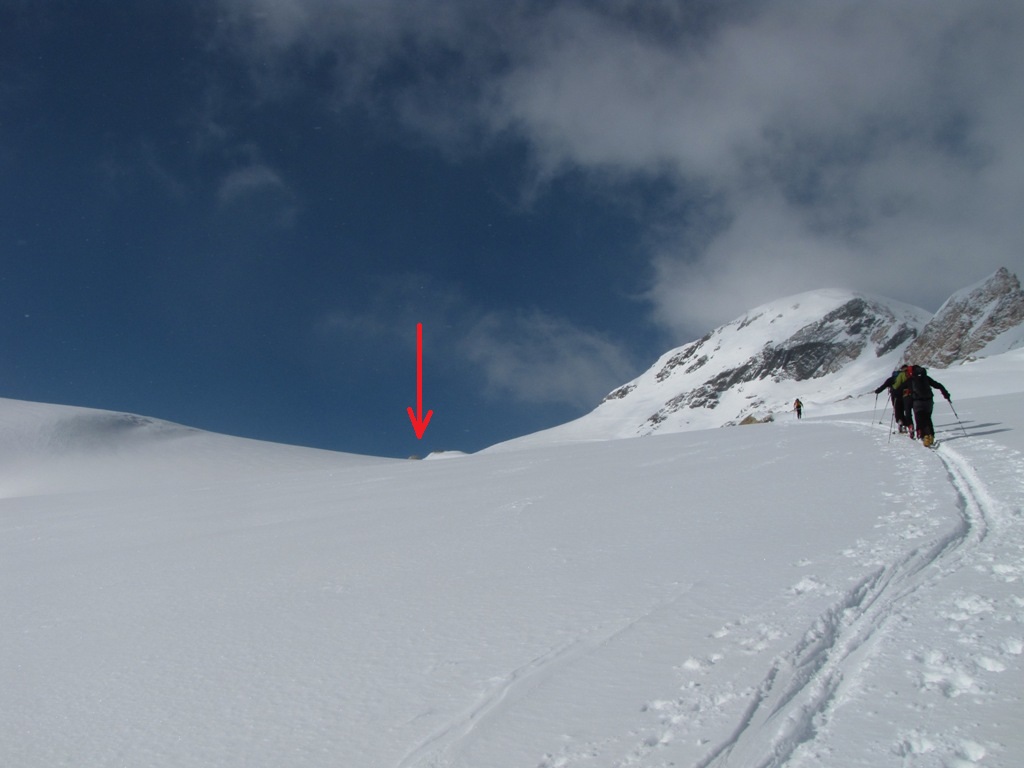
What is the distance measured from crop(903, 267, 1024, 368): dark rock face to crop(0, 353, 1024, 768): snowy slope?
99995 millimetres

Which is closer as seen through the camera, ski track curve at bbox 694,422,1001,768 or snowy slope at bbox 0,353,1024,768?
ski track curve at bbox 694,422,1001,768

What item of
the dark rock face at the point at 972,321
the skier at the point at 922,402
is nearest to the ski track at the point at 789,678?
the skier at the point at 922,402

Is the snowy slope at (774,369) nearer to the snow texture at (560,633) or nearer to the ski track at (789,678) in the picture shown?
the snow texture at (560,633)

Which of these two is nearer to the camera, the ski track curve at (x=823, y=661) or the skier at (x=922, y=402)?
the ski track curve at (x=823, y=661)

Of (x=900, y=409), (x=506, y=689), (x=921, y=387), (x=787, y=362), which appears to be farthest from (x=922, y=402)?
(x=787, y=362)

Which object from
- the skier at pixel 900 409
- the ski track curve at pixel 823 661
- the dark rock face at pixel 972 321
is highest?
the dark rock face at pixel 972 321

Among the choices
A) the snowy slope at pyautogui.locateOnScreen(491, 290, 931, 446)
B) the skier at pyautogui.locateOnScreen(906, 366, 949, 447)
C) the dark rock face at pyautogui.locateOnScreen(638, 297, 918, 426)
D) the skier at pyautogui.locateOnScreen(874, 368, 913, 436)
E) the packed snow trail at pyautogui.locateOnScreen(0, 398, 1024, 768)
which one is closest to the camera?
the packed snow trail at pyautogui.locateOnScreen(0, 398, 1024, 768)

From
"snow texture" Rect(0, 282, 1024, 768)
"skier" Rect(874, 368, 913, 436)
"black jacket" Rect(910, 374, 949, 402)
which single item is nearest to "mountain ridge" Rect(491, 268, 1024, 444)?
"skier" Rect(874, 368, 913, 436)

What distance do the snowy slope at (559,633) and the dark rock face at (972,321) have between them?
100.0 meters

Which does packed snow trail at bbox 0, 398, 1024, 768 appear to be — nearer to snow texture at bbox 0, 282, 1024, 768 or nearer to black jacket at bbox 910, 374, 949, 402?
snow texture at bbox 0, 282, 1024, 768

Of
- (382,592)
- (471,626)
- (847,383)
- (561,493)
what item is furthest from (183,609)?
(847,383)

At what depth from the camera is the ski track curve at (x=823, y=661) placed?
7.93 ft

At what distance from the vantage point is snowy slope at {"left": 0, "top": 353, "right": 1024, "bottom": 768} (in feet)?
8.33

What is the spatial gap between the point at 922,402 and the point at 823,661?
9.91 m
